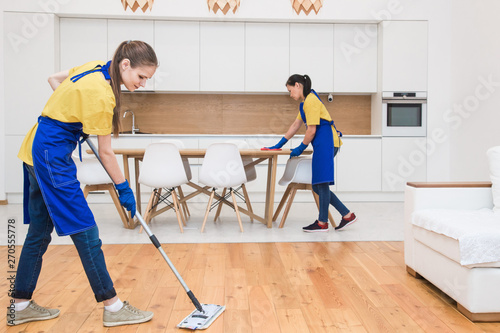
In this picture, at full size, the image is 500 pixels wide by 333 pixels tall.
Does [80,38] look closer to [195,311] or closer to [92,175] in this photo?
[92,175]

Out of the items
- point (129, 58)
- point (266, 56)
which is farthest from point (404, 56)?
point (129, 58)

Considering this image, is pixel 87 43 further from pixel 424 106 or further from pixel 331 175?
pixel 424 106

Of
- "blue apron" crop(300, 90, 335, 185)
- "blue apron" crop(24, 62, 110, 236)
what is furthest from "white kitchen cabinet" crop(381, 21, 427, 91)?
"blue apron" crop(24, 62, 110, 236)

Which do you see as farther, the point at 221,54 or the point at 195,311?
the point at 221,54

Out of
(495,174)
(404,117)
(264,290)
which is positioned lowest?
(264,290)

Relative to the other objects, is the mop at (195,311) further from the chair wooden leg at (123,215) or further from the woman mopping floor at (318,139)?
the chair wooden leg at (123,215)

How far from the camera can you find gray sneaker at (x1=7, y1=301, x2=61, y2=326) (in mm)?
1847

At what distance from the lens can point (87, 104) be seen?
5.39ft

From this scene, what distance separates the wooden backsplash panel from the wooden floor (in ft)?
10.3

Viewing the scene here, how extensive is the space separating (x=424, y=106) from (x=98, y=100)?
16.3ft

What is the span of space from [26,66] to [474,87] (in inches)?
200

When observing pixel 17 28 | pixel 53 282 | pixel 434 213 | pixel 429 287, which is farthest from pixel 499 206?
pixel 17 28

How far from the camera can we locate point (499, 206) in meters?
2.38

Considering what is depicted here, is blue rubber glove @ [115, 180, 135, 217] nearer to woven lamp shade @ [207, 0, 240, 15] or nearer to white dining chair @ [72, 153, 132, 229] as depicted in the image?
white dining chair @ [72, 153, 132, 229]
